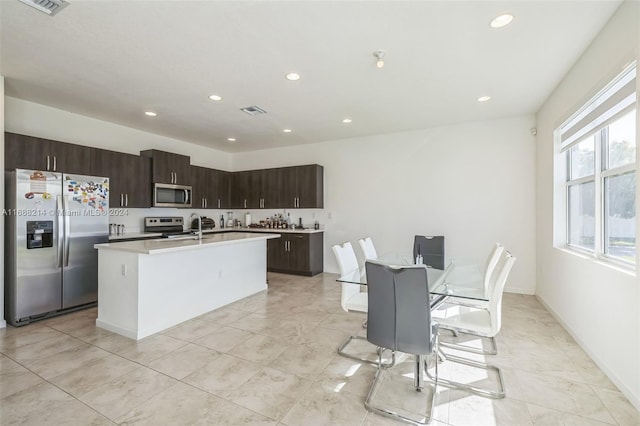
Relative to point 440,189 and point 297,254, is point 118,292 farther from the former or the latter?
point 440,189

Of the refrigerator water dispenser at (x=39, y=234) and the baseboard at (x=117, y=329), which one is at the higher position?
the refrigerator water dispenser at (x=39, y=234)

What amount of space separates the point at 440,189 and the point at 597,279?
106 inches

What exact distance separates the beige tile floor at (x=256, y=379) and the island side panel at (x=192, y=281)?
0.25 m

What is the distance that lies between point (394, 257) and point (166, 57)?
3.36 meters

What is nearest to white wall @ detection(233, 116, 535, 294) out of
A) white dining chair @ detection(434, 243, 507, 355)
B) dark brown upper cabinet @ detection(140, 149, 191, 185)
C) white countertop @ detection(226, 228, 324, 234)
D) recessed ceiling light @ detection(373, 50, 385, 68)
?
white countertop @ detection(226, 228, 324, 234)

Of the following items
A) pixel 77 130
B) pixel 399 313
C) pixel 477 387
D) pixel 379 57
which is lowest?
pixel 477 387

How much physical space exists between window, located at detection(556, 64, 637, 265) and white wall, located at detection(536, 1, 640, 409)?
0.13 m

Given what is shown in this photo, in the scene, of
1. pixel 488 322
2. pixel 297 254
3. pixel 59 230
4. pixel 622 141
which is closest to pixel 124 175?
pixel 59 230

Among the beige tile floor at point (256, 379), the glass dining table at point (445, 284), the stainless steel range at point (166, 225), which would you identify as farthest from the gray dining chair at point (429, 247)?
the stainless steel range at point (166, 225)

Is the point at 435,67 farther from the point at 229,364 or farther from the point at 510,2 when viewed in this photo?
the point at 229,364

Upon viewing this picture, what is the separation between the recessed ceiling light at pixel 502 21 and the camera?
2.11 meters

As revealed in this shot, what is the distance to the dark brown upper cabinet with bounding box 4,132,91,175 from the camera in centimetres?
334

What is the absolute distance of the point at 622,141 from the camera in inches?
90.0

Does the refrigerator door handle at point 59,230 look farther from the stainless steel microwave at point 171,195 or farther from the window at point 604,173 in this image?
the window at point 604,173
